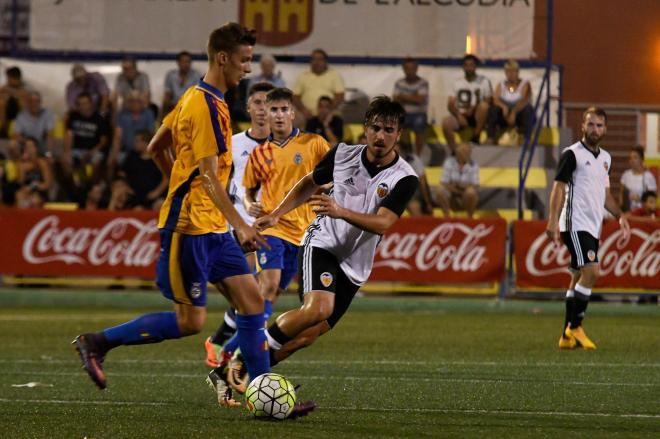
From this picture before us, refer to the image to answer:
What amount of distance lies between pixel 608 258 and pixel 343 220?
1185 centimetres

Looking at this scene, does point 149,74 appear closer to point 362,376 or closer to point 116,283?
point 116,283

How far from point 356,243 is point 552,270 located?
11305mm

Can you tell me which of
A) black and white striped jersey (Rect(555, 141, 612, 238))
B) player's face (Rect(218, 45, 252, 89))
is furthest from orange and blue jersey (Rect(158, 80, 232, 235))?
black and white striped jersey (Rect(555, 141, 612, 238))

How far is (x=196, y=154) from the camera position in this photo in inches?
292

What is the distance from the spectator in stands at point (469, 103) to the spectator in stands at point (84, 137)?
19.2 ft

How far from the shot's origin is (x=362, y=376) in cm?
1018

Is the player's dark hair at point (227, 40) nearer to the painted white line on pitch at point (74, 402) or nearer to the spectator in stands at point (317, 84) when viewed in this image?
the painted white line on pitch at point (74, 402)

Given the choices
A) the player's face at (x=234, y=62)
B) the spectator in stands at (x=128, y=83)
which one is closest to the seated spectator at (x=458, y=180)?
the spectator in stands at (x=128, y=83)

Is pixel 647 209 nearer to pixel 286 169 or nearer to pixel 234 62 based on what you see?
pixel 286 169

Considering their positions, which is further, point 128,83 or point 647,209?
point 128,83

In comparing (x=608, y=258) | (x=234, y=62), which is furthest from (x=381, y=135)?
(x=608, y=258)

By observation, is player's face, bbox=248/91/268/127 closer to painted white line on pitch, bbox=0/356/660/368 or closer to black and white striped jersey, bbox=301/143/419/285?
painted white line on pitch, bbox=0/356/660/368

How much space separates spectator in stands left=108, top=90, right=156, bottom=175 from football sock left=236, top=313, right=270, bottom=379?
13.8 m

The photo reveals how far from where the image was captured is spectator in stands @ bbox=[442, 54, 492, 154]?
71.3 ft
